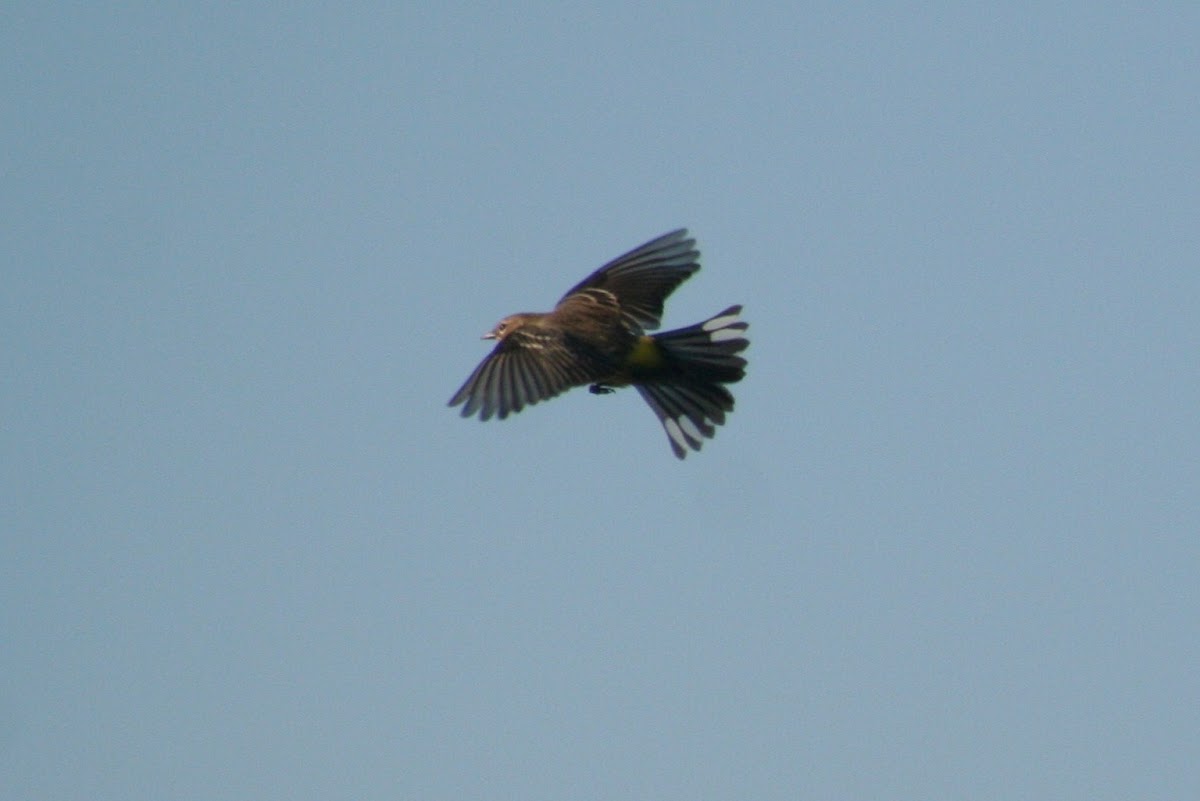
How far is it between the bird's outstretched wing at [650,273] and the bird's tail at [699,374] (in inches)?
10.7

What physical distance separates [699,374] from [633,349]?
1.60ft

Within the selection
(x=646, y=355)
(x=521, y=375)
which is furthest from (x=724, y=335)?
(x=521, y=375)

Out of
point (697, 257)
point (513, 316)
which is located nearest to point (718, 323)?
point (697, 257)

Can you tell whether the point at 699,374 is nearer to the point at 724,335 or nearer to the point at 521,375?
the point at 724,335

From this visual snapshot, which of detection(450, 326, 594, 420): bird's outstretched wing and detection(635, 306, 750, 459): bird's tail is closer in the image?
detection(450, 326, 594, 420): bird's outstretched wing

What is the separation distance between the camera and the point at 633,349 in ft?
41.5

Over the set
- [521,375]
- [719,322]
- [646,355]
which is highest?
[719,322]

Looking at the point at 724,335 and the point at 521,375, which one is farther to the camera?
the point at 724,335

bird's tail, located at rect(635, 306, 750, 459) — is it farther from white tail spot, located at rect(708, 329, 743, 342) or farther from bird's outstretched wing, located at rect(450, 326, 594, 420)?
bird's outstretched wing, located at rect(450, 326, 594, 420)

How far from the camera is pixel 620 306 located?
12.8m

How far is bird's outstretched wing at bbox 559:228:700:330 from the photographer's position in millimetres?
12922

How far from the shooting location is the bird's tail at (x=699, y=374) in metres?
12.8

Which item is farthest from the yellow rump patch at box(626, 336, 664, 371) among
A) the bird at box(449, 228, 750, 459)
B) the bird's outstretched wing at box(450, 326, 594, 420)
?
the bird's outstretched wing at box(450, 326, 594, 420)

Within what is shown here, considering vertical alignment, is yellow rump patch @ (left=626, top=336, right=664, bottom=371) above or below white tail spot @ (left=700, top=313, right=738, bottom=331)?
below
